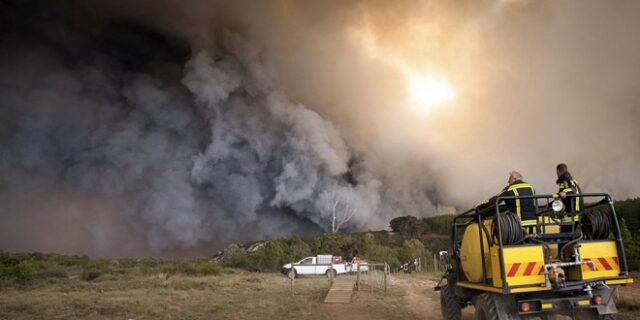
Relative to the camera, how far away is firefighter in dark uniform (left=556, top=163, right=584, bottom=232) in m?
7.21

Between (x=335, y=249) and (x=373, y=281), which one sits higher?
(x=335, y=249)

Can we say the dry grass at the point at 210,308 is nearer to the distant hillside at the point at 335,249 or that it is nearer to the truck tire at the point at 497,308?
the truck tire at the point at 497,308

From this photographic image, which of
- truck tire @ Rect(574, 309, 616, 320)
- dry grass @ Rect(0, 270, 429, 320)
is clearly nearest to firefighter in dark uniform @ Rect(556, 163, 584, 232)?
truck tire @ Rect(574, 309, 616, 320)

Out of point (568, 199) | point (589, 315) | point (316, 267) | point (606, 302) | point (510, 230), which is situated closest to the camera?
point (606, 302)

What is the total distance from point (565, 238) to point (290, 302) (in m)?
12.6

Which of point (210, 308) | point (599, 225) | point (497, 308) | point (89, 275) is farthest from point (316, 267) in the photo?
point (599, 225)

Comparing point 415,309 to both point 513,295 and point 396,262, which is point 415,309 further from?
point 396,262

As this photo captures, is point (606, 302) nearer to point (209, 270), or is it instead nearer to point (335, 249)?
point (209, 270)

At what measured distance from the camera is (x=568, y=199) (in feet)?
→ 24.5

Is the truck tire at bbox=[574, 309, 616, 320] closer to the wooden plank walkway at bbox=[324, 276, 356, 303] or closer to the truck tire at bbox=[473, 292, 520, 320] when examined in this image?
the truck tire at bbox=[473, 292, 520, 320]

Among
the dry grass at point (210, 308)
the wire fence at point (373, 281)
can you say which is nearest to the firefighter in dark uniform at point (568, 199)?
the dry grass at point (210, 308)

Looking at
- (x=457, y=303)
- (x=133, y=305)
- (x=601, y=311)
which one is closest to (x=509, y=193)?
(x=601, y=311)

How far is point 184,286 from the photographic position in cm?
2514

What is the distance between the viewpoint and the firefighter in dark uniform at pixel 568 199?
721 centimetres
